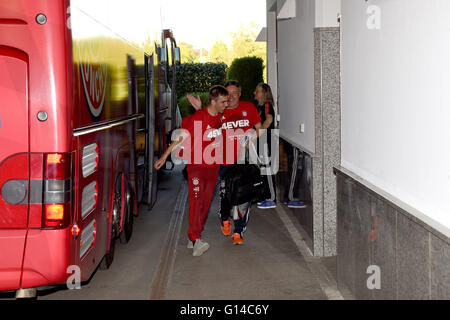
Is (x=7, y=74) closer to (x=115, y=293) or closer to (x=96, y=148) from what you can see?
(x=96, y=148)

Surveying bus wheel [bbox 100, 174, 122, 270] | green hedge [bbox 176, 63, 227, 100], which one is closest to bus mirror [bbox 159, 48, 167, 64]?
bus wheel [bbox 100, 174, 122, 270]

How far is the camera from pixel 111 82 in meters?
6.60

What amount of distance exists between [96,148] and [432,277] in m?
3.18

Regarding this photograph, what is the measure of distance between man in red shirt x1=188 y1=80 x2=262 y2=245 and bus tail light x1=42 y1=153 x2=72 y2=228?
348cm

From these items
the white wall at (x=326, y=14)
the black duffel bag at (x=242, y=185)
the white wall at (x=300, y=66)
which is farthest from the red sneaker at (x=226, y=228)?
the white wall at (x=326, y=14)

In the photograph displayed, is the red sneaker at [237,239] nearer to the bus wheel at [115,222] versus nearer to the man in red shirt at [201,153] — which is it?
the man in red shirt at [201,153]

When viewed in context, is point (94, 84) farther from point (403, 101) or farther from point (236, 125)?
point (236, 125)

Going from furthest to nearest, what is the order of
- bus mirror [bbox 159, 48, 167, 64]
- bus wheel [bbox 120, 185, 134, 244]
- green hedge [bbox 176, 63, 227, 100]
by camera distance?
green hedge [bbox 176, 63, 227, 100] < bus mirror [bbox 159, 48, 167, 64] < bus wheel [bbox 120, 185, 134, 244]

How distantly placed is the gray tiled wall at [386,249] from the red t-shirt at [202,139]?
204cm

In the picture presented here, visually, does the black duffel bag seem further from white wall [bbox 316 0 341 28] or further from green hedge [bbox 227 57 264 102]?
green hedge [bbox 227 57 264 102]

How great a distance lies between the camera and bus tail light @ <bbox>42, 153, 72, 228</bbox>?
4.76 m

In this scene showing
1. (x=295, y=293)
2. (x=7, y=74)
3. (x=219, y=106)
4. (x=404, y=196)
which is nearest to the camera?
(x=404, y=196)

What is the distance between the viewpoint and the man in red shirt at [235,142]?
8.41 m

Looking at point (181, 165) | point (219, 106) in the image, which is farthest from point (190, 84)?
point (219, 106)
